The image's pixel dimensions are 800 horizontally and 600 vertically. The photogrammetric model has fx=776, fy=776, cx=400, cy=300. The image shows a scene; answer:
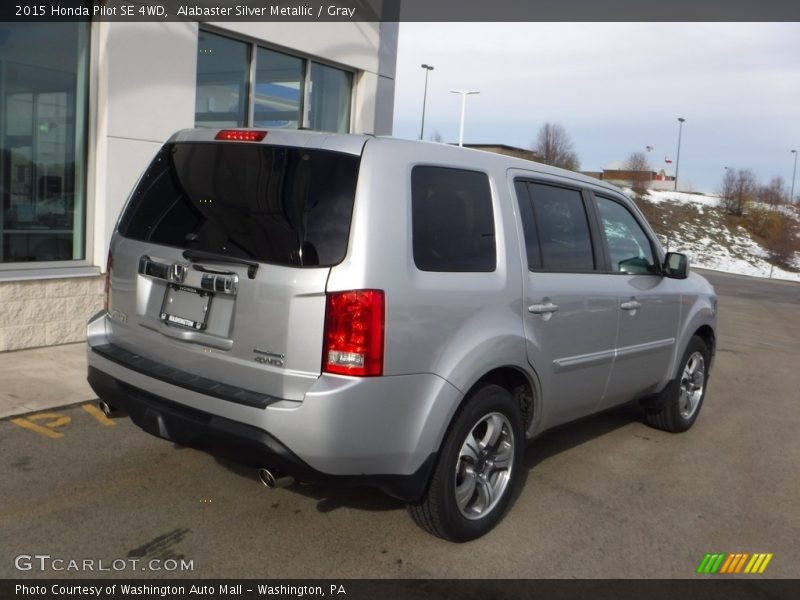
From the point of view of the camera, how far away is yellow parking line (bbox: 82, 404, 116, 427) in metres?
5.19

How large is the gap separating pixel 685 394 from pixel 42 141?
6.07 meters

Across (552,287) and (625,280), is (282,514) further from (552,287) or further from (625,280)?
(625,280)

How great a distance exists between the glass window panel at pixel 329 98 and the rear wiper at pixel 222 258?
6.92 m

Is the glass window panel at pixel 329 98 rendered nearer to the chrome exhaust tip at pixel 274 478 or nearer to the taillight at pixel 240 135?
the taillight at pixel 240 135

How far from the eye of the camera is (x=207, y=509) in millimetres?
3928

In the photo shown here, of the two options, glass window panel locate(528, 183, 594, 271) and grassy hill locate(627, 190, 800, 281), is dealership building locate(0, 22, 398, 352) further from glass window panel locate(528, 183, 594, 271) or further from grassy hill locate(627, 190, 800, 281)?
grassy hill locate(627, 190, 800, 281)

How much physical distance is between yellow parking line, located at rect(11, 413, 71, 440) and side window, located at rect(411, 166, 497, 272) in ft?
9.47

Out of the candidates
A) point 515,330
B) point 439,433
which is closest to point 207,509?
point 439,433

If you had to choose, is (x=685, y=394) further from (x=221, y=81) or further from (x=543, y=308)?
(x=221, y=81)

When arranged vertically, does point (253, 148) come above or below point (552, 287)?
above

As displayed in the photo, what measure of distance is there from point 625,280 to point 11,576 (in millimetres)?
3699

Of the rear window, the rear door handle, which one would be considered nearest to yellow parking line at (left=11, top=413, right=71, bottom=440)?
the rear window

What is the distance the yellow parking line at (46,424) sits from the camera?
4.93 metres

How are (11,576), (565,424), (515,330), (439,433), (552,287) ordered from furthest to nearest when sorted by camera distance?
(565,424) → (552,287) → (515,330) → (439,433) → (11,576)
